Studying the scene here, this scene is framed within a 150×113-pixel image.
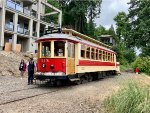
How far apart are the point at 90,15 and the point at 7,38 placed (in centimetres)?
2668

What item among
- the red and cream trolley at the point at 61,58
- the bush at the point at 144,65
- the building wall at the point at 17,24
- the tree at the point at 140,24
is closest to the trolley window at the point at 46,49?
the red and cream trolley at the point at 61,58

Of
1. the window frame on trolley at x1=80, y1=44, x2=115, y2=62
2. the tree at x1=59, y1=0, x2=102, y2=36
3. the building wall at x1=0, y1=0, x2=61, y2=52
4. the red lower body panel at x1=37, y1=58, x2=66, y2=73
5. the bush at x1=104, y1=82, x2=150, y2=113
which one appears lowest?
the bush at x1=104, y1=82, x2=150, y2=113

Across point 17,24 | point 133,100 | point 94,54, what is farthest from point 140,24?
point 133,100

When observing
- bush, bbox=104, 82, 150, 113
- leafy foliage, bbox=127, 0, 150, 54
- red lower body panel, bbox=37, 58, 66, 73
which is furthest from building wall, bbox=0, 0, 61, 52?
bush, bbox=104, 82, 150, 113

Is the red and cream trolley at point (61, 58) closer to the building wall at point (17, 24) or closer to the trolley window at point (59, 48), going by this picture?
the trolley window at point (59, 48)

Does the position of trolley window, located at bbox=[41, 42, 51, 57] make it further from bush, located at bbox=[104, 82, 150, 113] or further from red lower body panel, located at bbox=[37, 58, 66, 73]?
bush, located at bbox=[104, 82, 150, 113]

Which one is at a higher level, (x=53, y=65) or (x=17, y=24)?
(x=17, y=24)

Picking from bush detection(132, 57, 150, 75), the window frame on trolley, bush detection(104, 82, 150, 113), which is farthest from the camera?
bush detection(132, 57, 150, 75)

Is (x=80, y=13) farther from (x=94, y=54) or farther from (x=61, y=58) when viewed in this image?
(x=61, y=58)

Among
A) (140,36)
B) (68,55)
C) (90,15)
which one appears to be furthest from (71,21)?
(68,55)

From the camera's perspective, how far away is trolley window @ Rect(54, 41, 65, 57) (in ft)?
50.3

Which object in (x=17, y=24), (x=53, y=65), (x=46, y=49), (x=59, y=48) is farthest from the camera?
(x=17, y=24)

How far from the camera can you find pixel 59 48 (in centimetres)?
1552

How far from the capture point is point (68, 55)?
15.5 meters
